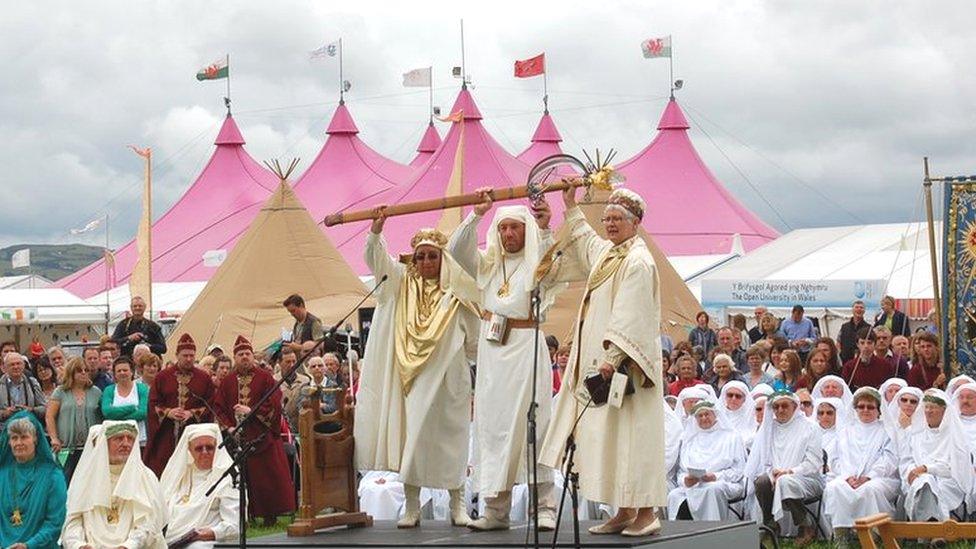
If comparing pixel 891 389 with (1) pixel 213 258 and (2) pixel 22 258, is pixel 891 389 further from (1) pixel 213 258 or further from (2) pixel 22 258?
(2) pixel 22 258

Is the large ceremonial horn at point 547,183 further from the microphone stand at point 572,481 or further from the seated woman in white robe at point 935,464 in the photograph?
the seated woman in white robe at point 935,464

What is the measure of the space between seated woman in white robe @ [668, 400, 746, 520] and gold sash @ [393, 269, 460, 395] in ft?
10.5

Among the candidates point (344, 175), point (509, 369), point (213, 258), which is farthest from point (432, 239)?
point (344, 175)

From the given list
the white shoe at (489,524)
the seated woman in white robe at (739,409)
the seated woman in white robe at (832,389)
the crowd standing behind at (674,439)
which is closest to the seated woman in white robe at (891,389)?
the crowd standing behind at (674,439)

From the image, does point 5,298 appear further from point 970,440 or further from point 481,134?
point 970,440

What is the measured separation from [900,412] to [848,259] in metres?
12.3

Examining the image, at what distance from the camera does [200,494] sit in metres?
10.1

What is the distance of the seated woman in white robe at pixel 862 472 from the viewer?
11.2 metres

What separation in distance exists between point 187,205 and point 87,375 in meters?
21.7

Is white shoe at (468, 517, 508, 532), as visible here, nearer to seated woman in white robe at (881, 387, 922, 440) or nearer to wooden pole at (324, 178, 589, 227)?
wooden pole at (324, 178, 589, 227)

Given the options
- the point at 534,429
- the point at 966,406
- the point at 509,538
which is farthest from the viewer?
the point at 966,406

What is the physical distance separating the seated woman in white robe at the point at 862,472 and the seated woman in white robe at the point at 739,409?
75 centimetres

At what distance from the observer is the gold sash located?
9.21 meters

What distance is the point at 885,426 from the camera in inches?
457
